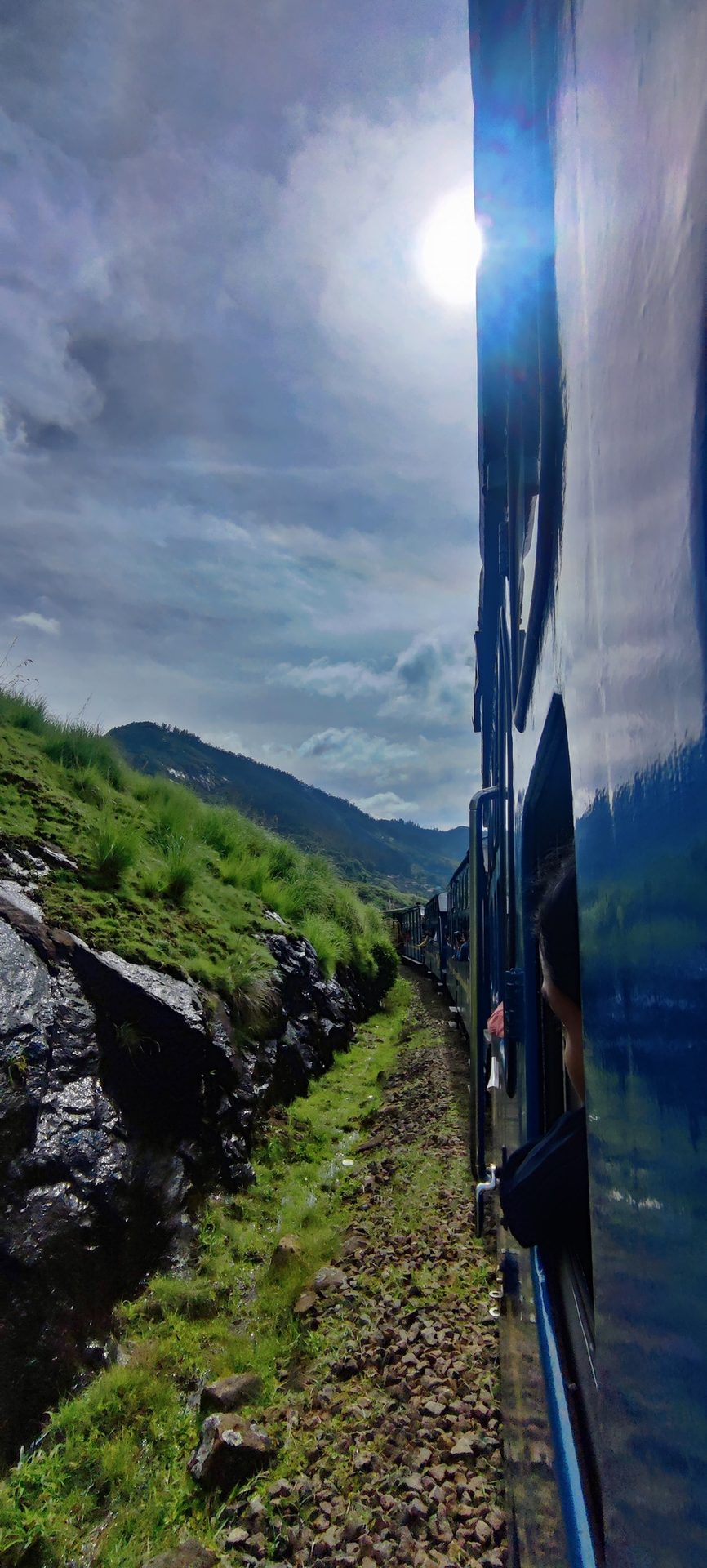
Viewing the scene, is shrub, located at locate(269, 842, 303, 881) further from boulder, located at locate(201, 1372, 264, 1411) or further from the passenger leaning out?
the passenger leaning out

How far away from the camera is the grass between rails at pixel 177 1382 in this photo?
9.66ft

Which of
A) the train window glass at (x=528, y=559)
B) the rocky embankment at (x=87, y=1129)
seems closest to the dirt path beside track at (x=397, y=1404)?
the rocky embankment at (x=87, y=1129)

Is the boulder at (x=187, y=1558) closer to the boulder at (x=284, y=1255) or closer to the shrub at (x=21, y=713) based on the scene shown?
the boulder at (x=284, y=1255)

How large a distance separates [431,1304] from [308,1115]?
3.33m

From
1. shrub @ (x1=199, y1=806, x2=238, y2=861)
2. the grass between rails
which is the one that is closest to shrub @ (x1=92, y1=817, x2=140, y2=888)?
the grass between rails

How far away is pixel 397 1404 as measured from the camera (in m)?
3.56

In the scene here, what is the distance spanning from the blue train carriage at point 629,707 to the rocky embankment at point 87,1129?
2769 millimetres

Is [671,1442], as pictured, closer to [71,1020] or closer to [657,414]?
[657,414]

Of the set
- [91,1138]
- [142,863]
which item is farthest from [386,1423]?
[142,863]

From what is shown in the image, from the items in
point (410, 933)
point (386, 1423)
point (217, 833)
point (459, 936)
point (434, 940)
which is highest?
point (410, 933)

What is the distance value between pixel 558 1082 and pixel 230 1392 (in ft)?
8.64

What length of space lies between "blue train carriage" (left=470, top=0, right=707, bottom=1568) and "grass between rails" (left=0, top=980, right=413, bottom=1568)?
217 cm

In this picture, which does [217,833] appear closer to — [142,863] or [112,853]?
[142,863]

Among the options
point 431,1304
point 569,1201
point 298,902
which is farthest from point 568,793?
point 298,902
